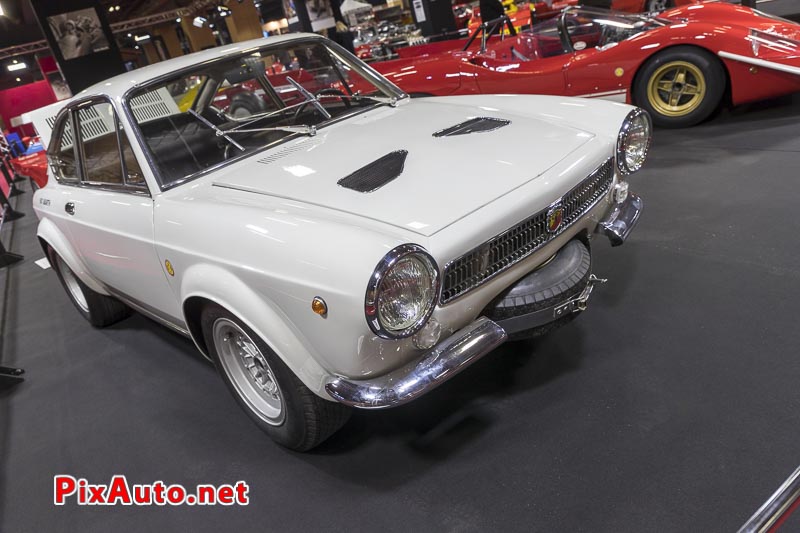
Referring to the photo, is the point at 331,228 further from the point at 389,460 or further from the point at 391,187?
the point at 389,460

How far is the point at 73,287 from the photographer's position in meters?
3.88

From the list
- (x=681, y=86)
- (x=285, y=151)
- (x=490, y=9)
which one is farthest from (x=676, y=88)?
(x=490, y=9)

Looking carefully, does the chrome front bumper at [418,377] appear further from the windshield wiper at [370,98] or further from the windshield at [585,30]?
the windshield at [585,30]

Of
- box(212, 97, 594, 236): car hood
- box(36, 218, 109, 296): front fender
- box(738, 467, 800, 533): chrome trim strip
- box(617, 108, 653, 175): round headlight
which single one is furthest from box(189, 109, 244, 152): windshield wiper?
box(738, 467, 800, 533): chrome trim strip

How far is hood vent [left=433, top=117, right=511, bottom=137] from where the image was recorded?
2.46m

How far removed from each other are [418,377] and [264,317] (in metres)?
0.54

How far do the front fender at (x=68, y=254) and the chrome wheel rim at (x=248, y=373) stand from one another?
1.32 m

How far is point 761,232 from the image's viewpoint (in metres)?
3.06

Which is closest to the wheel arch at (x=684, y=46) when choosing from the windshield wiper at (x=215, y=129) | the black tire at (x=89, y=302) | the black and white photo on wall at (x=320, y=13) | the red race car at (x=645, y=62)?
the red race car at (x=645, y=62)

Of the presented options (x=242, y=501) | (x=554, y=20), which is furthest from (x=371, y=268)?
(x=554, y=20)

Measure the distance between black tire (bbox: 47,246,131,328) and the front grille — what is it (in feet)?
8.62

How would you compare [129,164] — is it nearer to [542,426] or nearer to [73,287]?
[73,287]

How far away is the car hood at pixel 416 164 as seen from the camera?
1.90 meters

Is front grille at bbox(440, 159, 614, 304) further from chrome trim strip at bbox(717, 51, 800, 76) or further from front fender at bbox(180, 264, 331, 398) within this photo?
chrome trim strip at bbox(717, 51, 800, 76)
